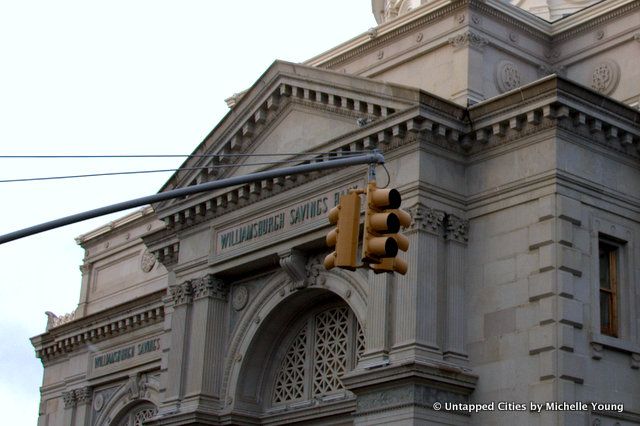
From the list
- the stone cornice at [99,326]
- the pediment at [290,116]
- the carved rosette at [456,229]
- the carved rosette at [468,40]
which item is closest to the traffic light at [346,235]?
the pediment at [290,116]

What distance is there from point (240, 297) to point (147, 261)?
516 inches

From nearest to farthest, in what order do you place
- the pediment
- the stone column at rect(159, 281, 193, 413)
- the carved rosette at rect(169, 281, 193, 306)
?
the pediment, the stone column at rect(159, 281, 193, 413), the carved rosette at rect(169, 281, 193, 306)

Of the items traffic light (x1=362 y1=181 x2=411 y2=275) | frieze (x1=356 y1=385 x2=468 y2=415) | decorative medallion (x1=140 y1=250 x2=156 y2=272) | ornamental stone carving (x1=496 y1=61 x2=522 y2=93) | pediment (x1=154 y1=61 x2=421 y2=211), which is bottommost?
traffic light (x1=362 y1=181 x2=411 y2=275)

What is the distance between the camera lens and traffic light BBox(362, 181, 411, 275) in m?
15.8

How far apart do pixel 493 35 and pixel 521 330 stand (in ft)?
30.0

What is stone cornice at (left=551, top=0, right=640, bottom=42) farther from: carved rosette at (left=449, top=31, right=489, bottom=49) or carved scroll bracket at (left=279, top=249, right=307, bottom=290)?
carved scroll bracket at (left=279, top=249, right=307, bottom=290)

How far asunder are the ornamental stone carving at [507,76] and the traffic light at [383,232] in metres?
16.7

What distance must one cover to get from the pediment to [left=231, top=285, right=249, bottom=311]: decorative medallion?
289 cm

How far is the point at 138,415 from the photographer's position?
42281 millimetres

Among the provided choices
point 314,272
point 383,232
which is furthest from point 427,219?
point 383,232

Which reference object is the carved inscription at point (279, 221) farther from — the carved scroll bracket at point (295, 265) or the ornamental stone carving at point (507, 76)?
the ornamental stone carving at point (507, 76)

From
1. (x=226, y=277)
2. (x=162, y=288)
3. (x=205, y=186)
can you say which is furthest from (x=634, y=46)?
(x=205, y=186)

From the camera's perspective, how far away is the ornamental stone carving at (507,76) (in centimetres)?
3272

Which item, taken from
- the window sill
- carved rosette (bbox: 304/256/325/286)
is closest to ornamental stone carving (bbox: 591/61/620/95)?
the window sill
